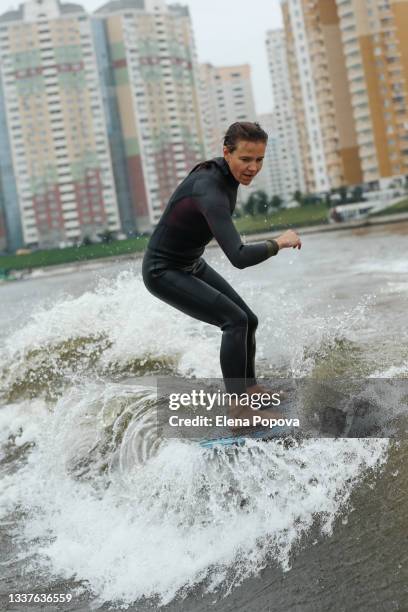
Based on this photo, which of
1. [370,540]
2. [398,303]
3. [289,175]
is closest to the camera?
[370,540]

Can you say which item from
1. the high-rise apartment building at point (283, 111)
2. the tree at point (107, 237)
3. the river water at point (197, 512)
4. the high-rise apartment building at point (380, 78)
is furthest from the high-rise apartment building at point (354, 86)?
the river water at point (197, 512)

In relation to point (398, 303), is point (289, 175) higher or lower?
higher

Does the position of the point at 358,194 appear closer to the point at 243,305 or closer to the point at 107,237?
the point at 107,237

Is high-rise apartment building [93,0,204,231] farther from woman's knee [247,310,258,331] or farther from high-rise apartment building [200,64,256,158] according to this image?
woman's knee [247,310,258,331]

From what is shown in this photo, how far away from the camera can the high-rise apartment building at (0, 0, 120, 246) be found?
10031cm

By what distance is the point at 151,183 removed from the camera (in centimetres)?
10225

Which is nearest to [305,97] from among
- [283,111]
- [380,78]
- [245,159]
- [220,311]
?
[380,78]

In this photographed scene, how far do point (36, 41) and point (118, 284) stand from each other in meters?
99.1

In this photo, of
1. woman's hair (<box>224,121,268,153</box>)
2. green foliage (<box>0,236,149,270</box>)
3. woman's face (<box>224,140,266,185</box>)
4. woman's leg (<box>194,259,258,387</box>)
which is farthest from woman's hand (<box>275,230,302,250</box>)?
green foliage (<box>0,236,149,270</box>)

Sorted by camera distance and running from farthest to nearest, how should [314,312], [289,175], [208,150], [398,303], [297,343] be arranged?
1. [289,175]
2. [208,150]
3. [314,312]
4. [398,303]
5. [297,343]

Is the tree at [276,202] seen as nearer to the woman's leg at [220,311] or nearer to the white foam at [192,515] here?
the woman's leg at [220,311]

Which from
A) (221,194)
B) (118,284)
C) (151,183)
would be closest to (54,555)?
(221,194)

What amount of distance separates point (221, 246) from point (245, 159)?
0.42 meters

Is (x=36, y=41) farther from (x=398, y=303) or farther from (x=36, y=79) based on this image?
(x=398, y=303)
